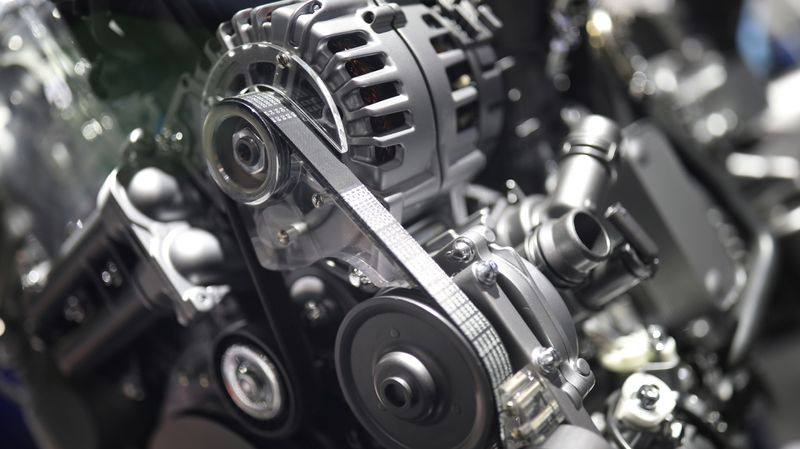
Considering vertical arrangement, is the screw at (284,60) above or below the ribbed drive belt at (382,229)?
above

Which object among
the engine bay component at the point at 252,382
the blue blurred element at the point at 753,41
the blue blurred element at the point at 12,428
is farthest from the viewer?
the blue blurred element at the point at 753,41

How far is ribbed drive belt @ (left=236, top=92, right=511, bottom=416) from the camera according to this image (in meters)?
0.67

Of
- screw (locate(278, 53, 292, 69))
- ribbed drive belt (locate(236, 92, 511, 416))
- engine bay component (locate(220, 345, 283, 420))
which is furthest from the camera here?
engine bay component (locate(220, 345, 283, 420))

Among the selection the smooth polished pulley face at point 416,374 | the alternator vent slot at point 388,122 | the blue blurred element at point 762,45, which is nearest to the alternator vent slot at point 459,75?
the alternator vent slot at point 388,122

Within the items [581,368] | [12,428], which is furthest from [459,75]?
[12,428]

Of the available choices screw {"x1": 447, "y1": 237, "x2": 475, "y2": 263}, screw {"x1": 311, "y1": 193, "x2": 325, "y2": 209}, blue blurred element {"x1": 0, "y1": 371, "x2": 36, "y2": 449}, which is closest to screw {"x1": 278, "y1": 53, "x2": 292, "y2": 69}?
screw {"x1": 311, "y1": 193, "x2": 325, "y2": 209}

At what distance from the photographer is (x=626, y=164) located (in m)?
1.24

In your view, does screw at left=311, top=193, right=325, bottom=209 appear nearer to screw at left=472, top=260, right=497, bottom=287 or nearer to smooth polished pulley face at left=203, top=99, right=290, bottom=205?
smooth polished pulley face at left=203, top=99, right=290, bottom=205

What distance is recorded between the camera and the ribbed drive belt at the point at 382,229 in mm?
673

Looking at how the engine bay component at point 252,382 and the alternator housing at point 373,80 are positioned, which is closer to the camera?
the alternator housing at point 373,80

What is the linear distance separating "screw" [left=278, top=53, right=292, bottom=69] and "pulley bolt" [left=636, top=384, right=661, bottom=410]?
548 millimetres

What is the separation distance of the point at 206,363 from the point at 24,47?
0.66 metres

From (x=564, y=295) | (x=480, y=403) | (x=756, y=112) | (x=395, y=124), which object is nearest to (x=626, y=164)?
(x=564, y=295)

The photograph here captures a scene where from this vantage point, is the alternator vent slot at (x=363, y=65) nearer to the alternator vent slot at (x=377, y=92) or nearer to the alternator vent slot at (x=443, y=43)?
the alternator vent slot at (x=377, y=92)
